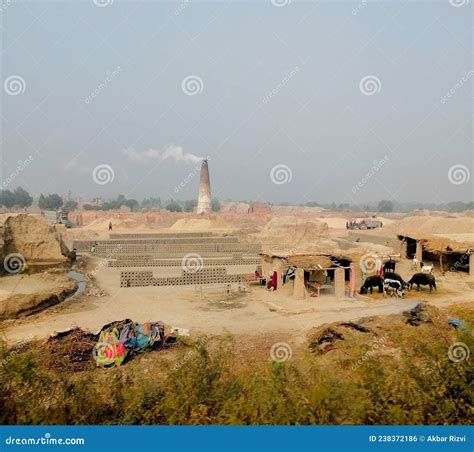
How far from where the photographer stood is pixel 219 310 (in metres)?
13.6

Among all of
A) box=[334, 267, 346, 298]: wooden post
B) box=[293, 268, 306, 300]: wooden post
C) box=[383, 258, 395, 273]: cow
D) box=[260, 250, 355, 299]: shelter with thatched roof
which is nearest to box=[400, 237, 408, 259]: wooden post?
box=[383, 258, 395, 273]: cow

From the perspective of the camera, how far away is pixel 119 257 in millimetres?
24875

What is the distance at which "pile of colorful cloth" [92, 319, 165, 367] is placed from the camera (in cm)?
929

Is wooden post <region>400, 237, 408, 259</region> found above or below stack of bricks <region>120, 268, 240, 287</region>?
above

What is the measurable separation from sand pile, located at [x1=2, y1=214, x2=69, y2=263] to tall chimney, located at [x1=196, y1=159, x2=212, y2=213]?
35.5m

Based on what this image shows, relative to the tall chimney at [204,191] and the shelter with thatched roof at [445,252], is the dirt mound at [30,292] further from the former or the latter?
the tall chimney at [204,191]

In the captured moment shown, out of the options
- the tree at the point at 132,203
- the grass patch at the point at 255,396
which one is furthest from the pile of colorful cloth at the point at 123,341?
the tree at the point at 132,203

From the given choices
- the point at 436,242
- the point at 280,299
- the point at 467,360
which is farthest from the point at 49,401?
the point at 436,242

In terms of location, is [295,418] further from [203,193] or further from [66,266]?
[203,193]

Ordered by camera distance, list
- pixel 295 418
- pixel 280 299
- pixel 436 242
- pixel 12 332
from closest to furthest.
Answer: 1. pixel 295 418
2. pixel 12 332
3. pixel 280 299
4. pixel 436 242

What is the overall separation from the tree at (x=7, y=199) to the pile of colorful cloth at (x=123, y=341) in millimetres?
87720

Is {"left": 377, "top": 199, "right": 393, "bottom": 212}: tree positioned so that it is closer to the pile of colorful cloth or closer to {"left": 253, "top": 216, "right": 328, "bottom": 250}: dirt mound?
{"left": 253, "top": 216, "right": 328, "bottom": 250}: dirt mound

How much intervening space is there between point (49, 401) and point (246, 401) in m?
2.76

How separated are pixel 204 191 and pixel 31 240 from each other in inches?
1468
